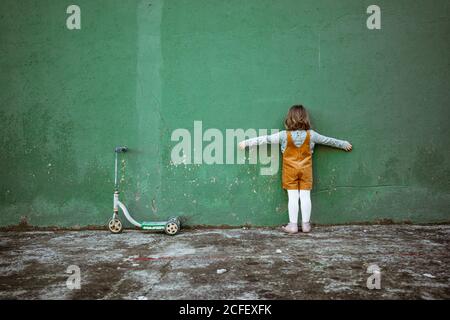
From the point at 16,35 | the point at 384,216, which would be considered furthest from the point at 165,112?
the point at 384,216

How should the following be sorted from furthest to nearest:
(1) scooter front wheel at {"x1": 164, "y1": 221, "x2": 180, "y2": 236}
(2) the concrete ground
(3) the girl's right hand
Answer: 1. (3) the girl's right hand
2. (1) scooter front wheel at {"x1": 164, "y1": 221, "x2": 180, "y2": 236}
3. (2) the concrete ground

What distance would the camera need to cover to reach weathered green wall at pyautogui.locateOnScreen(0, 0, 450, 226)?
471 cm

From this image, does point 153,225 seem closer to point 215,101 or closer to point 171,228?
point 171,228

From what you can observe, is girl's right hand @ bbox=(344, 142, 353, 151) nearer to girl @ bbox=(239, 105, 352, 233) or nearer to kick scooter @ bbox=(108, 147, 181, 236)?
girl @ bbox=(239, 105, 352, 233)

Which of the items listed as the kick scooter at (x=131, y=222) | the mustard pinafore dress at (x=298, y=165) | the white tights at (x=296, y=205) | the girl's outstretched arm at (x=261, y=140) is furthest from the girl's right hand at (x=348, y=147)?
the kick scooter at (x=131, y=222)

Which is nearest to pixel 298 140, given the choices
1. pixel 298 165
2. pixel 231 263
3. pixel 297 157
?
pixel 297 157

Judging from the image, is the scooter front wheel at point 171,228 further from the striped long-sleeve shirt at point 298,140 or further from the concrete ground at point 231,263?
the striped long-sleeve shirt at point 298,140

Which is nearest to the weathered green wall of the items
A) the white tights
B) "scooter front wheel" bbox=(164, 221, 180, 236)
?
the white tights

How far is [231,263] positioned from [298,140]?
1997 mm

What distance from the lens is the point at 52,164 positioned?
4777 millimetres

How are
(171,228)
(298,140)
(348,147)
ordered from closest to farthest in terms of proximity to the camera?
(171,228)
(298,140)
(348,147)

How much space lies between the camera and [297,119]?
4535 millimetres

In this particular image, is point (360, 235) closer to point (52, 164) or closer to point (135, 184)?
point (135, 184)

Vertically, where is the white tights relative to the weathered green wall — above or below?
below
